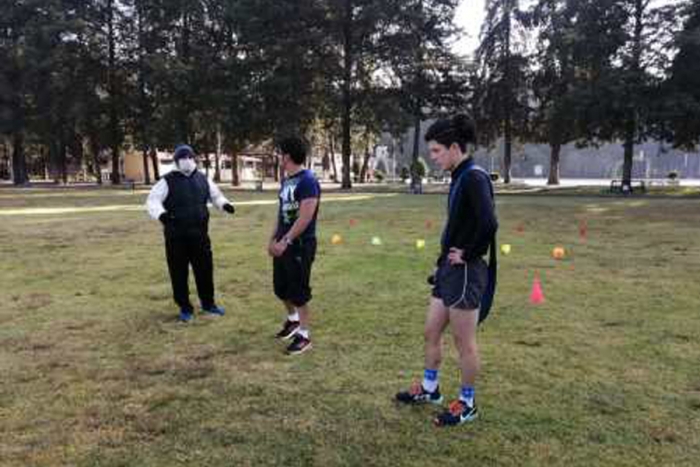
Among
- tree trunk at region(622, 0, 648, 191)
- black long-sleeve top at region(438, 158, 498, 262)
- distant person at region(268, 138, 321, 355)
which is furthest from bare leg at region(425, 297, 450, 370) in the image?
tree trunk at region(622, 0, 648, 191)

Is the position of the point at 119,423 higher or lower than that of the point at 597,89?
lower

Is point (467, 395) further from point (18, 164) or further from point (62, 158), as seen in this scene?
point (62, 158)

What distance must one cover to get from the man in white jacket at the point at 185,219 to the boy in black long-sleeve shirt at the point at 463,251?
3.13 m

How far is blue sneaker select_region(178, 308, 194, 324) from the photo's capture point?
635 centimetres

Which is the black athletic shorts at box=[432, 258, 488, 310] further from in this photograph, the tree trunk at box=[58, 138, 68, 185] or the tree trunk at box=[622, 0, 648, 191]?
the tree trunk at box=[58, 138, 68, 185]

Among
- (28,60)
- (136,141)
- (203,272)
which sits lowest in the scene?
(203,272)

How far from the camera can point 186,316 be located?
6.40 meters

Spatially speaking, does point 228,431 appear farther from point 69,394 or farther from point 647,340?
point 647,340

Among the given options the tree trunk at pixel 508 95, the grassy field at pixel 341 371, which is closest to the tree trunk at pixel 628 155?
the tree trunk at pixel 508 95

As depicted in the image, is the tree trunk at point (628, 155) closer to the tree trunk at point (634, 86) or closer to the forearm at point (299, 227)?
the tree trunk at point (634, 86)

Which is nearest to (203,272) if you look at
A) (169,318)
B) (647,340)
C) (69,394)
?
(169,318)

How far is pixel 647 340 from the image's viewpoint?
5.41 metres

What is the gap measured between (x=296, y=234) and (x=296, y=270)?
13.4 inches

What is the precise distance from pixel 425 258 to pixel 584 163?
113 m
